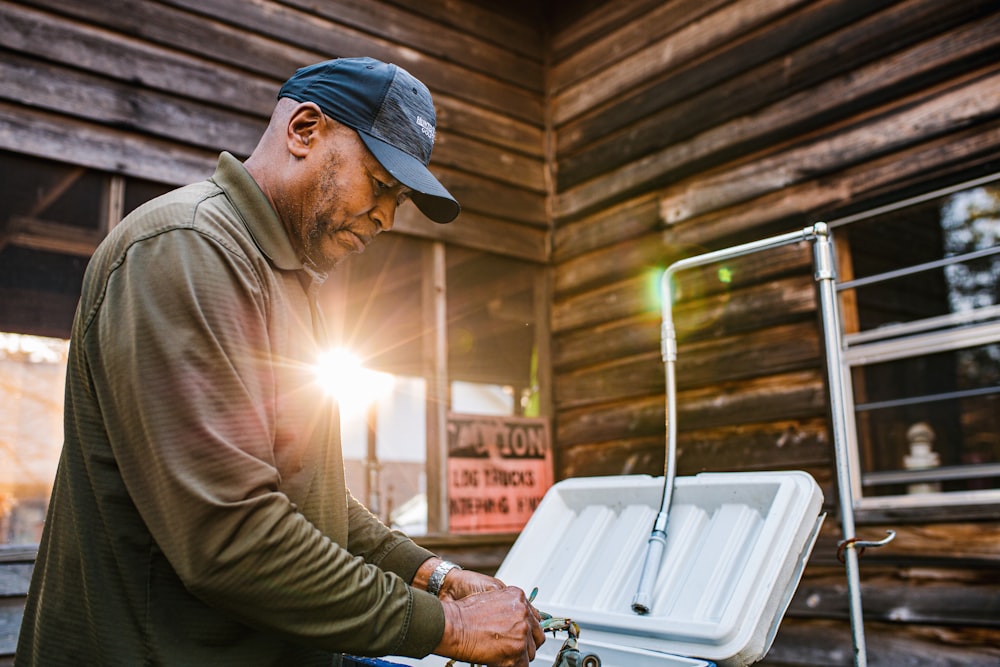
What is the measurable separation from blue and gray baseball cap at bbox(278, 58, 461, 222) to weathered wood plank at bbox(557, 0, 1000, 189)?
288cm

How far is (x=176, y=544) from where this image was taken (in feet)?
3.90

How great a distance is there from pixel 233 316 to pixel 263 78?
11.4 ft

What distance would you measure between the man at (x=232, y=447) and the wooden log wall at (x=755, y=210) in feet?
8.30

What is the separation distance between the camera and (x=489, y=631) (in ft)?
4.78

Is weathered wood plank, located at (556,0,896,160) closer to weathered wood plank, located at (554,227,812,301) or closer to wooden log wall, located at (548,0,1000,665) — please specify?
wooden log wall, located at (548,0,1000,665)

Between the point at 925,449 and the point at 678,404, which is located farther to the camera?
the point at 925,449

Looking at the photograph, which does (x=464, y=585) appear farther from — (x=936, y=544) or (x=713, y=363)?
(x=713, y=363)

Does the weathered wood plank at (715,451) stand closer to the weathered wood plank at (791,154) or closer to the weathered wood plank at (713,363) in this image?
the weathered wood plank at (713,363)

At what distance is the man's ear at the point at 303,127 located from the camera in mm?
1544

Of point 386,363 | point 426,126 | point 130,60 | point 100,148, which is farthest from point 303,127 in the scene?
point 386,363

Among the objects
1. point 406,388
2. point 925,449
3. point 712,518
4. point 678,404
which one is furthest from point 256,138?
point 406,388

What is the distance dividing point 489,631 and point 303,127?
102 cm

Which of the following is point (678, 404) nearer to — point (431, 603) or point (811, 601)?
point (811, 601)

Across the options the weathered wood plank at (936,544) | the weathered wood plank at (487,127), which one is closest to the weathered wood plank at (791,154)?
the weathered wood plank at (487,127)
